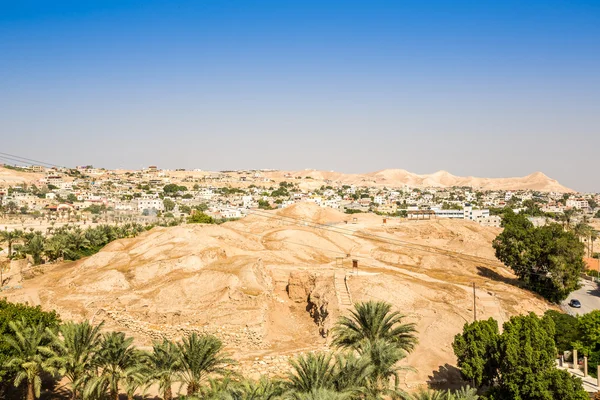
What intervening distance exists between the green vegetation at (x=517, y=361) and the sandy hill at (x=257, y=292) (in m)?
3.40

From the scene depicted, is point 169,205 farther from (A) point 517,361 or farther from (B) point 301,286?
(A) point 517,361

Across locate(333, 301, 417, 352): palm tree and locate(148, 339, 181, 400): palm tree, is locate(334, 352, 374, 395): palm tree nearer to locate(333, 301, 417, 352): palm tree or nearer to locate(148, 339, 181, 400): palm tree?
locate(333, 301, 417, 352): palm tree

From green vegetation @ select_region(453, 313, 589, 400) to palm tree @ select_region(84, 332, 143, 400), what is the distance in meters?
16.3

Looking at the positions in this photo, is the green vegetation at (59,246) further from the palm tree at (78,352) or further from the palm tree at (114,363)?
the palm tree at (114,363)

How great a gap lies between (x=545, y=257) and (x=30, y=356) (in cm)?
4323

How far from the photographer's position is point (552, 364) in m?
19.7

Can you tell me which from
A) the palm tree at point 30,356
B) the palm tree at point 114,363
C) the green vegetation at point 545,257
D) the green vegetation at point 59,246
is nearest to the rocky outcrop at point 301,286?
the palm tree at point 114,363

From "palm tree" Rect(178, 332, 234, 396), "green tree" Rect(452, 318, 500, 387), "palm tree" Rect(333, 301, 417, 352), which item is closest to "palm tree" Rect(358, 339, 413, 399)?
"palm tree" Rect(333, 301, 417, 352)

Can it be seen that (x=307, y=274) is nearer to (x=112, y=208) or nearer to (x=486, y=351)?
(x=486, y=351)

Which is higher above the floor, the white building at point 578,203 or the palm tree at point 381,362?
the palm tree at point 381,362

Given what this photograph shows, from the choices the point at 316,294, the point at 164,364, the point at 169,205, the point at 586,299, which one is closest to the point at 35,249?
the point at 316,294

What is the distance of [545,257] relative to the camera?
139ft

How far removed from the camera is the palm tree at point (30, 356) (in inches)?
740

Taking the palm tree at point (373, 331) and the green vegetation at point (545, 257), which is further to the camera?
the green vegetation at point (545, 257)
